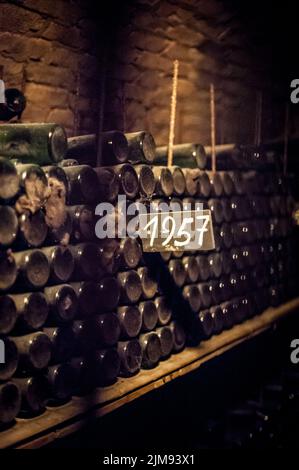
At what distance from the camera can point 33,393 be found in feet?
9.11

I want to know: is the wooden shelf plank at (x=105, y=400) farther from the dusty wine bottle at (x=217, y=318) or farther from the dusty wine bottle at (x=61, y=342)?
the dusty wine bottle at (x=61, y=342)

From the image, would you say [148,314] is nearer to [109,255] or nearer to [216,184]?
[109,255]

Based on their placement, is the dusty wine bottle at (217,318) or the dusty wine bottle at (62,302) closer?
the dusty wine bottle at (62,302)

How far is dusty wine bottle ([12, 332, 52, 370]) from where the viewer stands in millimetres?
2764

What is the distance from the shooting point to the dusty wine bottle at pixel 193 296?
4.24 metres

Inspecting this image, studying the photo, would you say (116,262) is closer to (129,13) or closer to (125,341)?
(125,341)

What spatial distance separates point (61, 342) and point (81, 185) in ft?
3.13

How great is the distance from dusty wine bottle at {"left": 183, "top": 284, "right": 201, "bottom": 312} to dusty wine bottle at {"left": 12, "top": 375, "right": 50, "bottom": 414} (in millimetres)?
1650

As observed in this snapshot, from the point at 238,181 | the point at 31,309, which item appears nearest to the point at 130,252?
the point at 31,309

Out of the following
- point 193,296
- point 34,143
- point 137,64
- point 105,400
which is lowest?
point 105,400

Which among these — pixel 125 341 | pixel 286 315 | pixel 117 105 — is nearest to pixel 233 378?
pixel 286 315

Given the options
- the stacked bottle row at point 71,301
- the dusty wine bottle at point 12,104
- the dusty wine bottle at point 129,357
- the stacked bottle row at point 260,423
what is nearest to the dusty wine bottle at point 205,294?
the stacked bottle row at point 71,301

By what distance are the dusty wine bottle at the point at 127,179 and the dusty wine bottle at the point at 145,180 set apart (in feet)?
0.21
